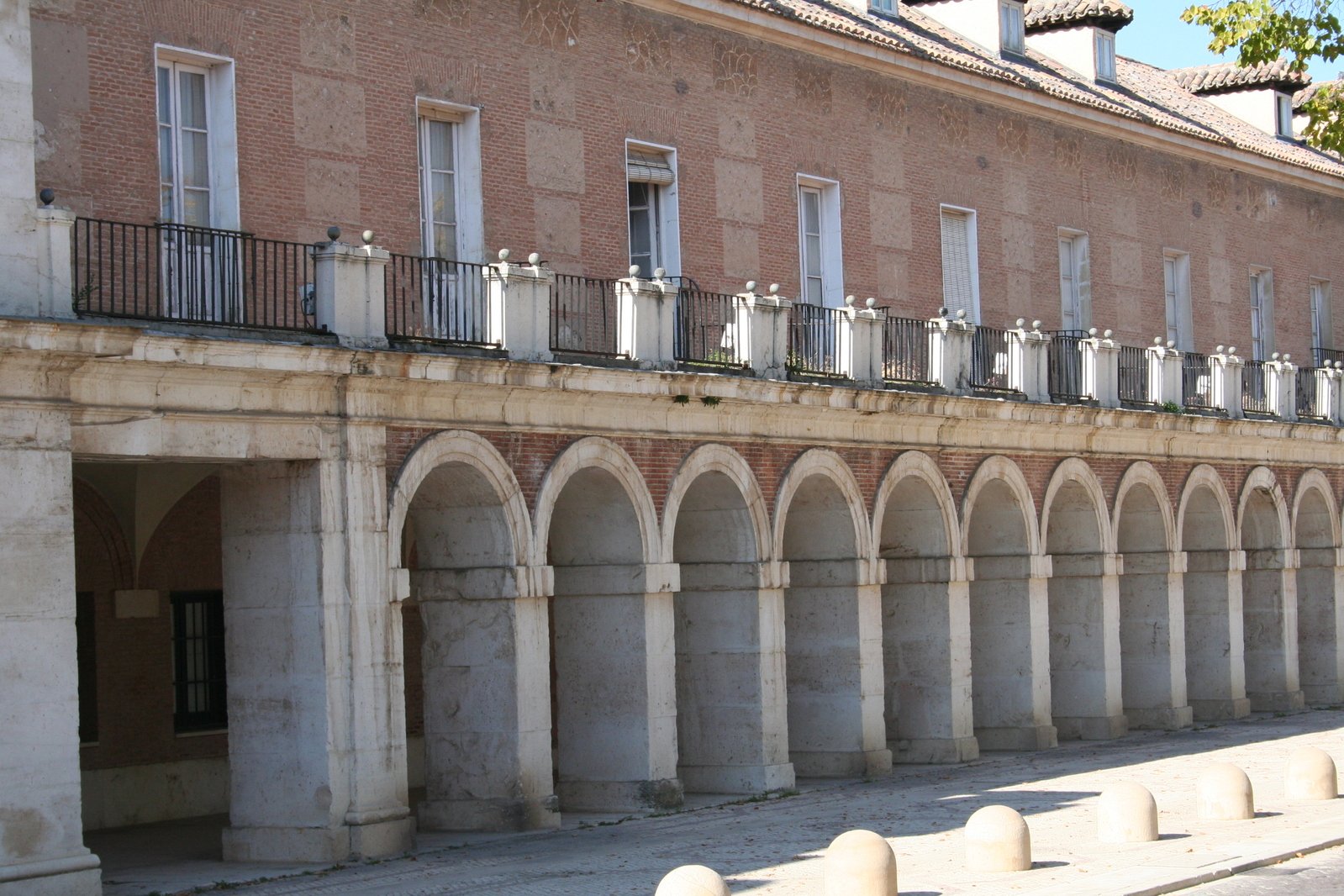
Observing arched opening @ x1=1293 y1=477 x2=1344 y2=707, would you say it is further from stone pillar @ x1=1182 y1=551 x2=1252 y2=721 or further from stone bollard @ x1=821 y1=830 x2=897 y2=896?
stone bollard @ x1=821 y1=830 x2=897 y2=896

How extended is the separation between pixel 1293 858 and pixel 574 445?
773cm

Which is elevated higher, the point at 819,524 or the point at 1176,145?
the point at 1176,145

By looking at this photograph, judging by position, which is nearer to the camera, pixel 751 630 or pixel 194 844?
pixel 194 844

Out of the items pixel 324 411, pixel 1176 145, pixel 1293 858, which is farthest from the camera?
pixel 1176 145

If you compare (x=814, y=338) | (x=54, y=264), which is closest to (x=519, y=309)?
(x=54, y=264)

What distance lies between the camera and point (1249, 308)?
111 feet

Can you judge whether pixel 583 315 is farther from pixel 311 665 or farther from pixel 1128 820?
pixel 1128 820

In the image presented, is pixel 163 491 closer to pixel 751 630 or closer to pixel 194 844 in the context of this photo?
pixel 194 844

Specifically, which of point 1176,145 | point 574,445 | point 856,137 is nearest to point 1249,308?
point 1176,145

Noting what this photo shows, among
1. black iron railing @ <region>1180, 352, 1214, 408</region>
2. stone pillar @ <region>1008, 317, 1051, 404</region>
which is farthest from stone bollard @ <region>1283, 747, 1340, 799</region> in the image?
black iron railing @ <region>1180, 352, 1214, 408</region>

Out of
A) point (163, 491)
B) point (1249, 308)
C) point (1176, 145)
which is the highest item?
point (1176, 145)

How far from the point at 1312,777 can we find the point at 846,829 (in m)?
4.49

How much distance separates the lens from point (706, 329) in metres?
22.6

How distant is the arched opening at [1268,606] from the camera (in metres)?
32.8
